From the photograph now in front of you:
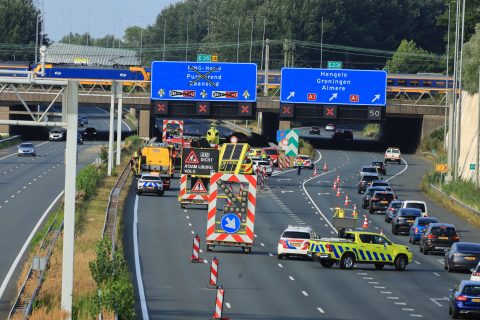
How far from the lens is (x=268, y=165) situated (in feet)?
316

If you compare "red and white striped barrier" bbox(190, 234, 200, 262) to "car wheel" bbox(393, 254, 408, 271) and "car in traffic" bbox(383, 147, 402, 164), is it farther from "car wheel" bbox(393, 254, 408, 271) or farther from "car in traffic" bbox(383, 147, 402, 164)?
"car in traffic" bbox(383, 147, 402, 164)

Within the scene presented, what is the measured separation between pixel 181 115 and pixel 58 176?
10.8 m

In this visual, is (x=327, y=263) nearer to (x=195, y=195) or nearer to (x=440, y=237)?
(x=440, y=237)

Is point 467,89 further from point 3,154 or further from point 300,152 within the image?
point 3,154

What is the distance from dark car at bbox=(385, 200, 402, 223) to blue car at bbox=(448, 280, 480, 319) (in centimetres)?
3278

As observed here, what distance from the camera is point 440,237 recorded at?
54.7 metres

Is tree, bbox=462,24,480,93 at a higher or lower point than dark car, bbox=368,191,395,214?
higher

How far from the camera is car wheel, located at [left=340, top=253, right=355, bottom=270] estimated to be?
48156 millimetres

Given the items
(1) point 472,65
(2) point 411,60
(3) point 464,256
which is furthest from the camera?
(2) point 411,60

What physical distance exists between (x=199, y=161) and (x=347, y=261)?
2321 centimetres

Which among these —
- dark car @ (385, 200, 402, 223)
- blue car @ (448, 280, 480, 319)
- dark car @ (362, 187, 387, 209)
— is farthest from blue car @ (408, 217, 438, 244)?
blue car @ (448, 280, 480, 319)

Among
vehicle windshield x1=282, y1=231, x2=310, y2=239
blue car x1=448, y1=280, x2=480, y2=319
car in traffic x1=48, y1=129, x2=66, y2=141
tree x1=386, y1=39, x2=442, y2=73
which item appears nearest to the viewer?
blue car x1=448, y1=280, x2=480, y2=319

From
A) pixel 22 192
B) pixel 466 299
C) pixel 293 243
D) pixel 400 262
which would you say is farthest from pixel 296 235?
pixel 22 192

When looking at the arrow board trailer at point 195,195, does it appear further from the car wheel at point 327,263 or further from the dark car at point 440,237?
the car wheel at point 327,263
